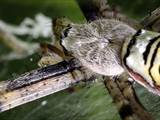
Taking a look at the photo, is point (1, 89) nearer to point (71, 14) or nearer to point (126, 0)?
point (71, 14)

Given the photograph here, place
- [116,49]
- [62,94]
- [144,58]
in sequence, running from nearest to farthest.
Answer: [144,58] < [116,49] < [62,94]

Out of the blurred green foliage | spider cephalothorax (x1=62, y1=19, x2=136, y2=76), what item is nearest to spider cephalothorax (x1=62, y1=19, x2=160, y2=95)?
spider cephalothorax (x1=62, y1=19, x2=136, y2=76)

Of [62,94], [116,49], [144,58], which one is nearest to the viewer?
[144,58]

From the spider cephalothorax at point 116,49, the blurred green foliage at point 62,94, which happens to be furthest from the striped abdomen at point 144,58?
the blurred green foliage at point 62,94

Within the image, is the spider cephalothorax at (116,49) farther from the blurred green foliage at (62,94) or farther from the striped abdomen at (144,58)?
the blurred green foliage at (62,94)

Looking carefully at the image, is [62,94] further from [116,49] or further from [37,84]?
[116,49]

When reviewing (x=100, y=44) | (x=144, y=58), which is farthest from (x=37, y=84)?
(x=144, y=58)

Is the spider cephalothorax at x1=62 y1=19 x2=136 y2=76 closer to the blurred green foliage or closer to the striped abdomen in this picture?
the striped abdomen
